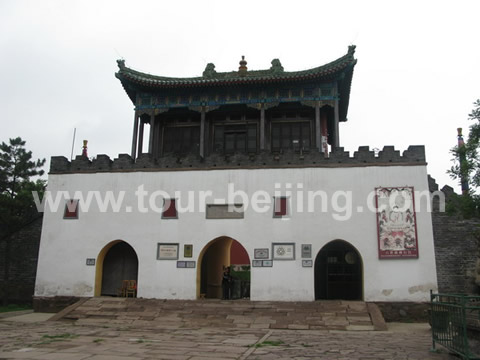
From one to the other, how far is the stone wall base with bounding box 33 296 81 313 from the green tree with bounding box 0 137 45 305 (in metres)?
2.53

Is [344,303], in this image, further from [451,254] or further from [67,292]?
[67,292]

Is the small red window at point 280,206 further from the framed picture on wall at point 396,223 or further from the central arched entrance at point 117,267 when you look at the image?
the central arched entrance at point 117,267

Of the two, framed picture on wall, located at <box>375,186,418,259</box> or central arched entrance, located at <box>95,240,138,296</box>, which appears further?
central arched entrance, located at <box>95,240,138,296</box>

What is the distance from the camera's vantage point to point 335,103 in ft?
52.5

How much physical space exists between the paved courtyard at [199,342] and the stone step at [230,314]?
0.33 m

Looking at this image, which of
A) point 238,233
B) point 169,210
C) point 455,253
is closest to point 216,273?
point 238,233

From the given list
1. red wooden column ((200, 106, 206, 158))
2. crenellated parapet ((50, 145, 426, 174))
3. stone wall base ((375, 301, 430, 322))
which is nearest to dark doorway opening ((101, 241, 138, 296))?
crenellated parapet ((50, 145, 426, 174))

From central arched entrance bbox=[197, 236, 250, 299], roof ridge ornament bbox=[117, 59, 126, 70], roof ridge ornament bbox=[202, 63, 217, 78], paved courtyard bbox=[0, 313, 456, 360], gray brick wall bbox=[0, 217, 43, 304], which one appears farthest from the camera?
roof ridge ornament bbox=[202, 63, 217, 78]

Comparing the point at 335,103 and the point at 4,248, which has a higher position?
the point at 335,103

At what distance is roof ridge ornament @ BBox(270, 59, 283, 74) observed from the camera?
17.9 m

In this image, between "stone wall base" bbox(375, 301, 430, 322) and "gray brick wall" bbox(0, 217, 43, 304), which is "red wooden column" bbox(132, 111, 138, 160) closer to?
"gray brick wall" bbox(0, 217, 43, 304)

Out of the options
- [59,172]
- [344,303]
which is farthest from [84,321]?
[344,303]

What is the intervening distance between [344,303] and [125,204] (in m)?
7.07

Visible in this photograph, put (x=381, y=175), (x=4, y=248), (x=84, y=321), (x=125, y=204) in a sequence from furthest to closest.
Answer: (x=4, y=248)
(x=125, y=204)
(x=381, y=175)
(x=84, y=321)
